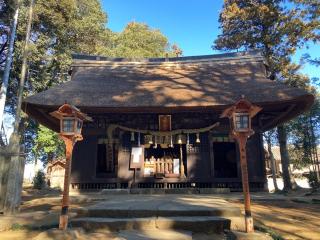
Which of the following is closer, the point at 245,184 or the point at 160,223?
the point at 245,184

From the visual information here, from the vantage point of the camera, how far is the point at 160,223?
6254mm

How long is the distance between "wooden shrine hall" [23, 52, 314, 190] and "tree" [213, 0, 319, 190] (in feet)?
18.2

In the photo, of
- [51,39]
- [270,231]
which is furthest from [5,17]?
[270,231]

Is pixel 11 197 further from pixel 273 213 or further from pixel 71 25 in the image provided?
pixel 71 25

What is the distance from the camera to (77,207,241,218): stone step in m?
6.76

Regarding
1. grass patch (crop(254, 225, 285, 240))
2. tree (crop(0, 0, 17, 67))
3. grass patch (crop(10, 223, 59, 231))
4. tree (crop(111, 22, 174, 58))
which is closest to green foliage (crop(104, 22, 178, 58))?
tree (crop(111, 22, 174, 58))

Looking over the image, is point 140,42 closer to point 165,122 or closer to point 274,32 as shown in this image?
point 274,32

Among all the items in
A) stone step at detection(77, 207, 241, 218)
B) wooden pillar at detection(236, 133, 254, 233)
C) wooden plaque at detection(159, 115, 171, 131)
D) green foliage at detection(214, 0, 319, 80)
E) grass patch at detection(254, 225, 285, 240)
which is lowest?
grass patch at detection(254, 225, 285, 240)

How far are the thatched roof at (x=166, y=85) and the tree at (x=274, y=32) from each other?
4.33 m

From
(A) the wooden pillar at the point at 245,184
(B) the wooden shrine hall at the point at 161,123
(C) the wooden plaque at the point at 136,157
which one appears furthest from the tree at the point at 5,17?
(A) the wooden pillar at the point at 245,184

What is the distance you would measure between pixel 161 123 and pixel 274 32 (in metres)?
10.9

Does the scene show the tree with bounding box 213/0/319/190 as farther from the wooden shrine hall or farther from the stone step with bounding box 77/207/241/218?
the stone step with bounding box 77/207/241/218

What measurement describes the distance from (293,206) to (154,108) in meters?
5.41

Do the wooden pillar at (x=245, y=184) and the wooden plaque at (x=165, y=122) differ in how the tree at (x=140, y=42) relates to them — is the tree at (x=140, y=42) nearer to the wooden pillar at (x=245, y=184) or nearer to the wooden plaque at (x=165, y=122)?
the wooden plaque at (x=165, y=122)
